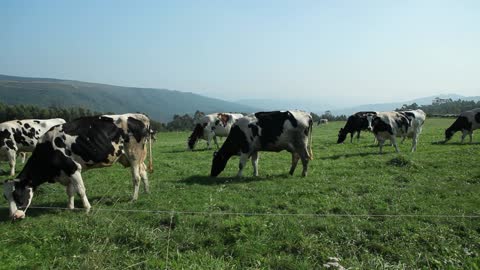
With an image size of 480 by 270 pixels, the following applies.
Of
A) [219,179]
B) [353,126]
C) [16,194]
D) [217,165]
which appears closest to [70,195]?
[16,194]

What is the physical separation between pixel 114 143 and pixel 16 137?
35.1 ft

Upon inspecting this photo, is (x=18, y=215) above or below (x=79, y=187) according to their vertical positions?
below

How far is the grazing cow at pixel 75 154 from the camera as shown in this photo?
34.6 feet

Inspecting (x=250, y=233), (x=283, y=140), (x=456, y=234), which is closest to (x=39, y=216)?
(x=250, y=233)

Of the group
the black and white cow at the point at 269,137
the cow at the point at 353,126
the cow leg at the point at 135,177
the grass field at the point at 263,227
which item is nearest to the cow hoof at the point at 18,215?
the grass field at the point at 263,227

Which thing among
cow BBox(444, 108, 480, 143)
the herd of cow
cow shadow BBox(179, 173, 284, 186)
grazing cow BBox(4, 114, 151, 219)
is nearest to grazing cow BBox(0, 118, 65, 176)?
the herd of cow

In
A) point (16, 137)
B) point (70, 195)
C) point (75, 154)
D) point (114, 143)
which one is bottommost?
point (70, 195)

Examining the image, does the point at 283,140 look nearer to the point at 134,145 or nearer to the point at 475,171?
the point at 134,145

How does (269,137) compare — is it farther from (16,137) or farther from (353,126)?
(353,126)

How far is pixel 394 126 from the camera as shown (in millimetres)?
23734

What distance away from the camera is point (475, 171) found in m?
15.3

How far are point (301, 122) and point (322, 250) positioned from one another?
331 inches

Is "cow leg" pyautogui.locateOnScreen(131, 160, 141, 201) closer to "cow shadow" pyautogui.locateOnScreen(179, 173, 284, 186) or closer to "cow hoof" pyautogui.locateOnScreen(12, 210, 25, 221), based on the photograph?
"cow shadow" pyautogui.locateOnScreen(179, 173, 284, 186)

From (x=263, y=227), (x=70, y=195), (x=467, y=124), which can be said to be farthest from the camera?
(x=467, y=124)
